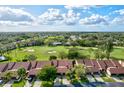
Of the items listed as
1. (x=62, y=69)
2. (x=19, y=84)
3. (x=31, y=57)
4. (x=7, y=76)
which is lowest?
(x=19, y=84)

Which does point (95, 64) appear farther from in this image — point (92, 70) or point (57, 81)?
point (57, 81)

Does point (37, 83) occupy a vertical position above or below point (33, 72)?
below

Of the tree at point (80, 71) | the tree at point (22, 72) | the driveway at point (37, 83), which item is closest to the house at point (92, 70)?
the tree at point (80, 71)

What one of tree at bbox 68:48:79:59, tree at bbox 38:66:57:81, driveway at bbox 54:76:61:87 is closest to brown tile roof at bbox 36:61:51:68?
tree at bbox 38:66:57:81

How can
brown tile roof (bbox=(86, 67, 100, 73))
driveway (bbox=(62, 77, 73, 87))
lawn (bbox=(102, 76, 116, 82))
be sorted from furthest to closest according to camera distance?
brown tile roof (bbox=(86, 67, 100, 73))
lawn (bbox=(102, 76, 116, 82))
driveway (bbox=(62, 77, 73, 87))

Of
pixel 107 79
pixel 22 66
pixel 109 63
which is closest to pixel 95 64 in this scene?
pixel 109 63

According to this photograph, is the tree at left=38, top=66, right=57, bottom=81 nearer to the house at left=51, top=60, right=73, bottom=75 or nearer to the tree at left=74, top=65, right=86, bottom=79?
the house at left=51, top=60, right=73, bottom=75

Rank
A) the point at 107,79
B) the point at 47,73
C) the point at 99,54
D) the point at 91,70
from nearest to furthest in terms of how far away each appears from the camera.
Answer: the point at 47,73, the point at 107,79, the point at 91,70, the point at 99,54

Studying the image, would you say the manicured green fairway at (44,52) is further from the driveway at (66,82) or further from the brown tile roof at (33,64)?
the driveway at (66,82)
